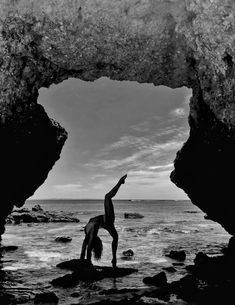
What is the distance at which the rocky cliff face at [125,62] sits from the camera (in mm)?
9922

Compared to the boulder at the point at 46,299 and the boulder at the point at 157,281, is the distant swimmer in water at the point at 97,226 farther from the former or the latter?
the boulder at the point at 46,299

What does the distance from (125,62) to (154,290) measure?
7.13 meters

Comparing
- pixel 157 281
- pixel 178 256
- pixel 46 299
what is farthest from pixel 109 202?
pixel 178 256

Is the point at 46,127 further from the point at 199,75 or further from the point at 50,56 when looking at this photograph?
the point at 199,75

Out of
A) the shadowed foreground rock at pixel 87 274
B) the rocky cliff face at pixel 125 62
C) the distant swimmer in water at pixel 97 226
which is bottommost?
the shadowed foreground rock at pixel 87 274

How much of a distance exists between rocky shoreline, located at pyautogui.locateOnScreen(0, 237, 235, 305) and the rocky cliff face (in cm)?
225

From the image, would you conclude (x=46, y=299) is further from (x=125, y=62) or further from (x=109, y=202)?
(x=125, y=62)

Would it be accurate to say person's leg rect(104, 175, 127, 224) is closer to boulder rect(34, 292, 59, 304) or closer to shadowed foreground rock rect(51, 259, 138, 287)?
shadowed foreground rock rect(51, 259, 138, 287)

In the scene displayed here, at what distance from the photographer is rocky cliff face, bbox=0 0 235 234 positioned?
32.6 feet

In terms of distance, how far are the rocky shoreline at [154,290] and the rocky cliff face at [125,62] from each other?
2.25 metres

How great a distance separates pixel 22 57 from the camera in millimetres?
11195

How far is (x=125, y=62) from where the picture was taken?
38.4 ft

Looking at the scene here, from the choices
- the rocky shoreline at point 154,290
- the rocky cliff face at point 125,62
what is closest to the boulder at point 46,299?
the rocky shoreline at point 154,290

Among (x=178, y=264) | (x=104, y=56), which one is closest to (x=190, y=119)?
(x=104, y=56)
